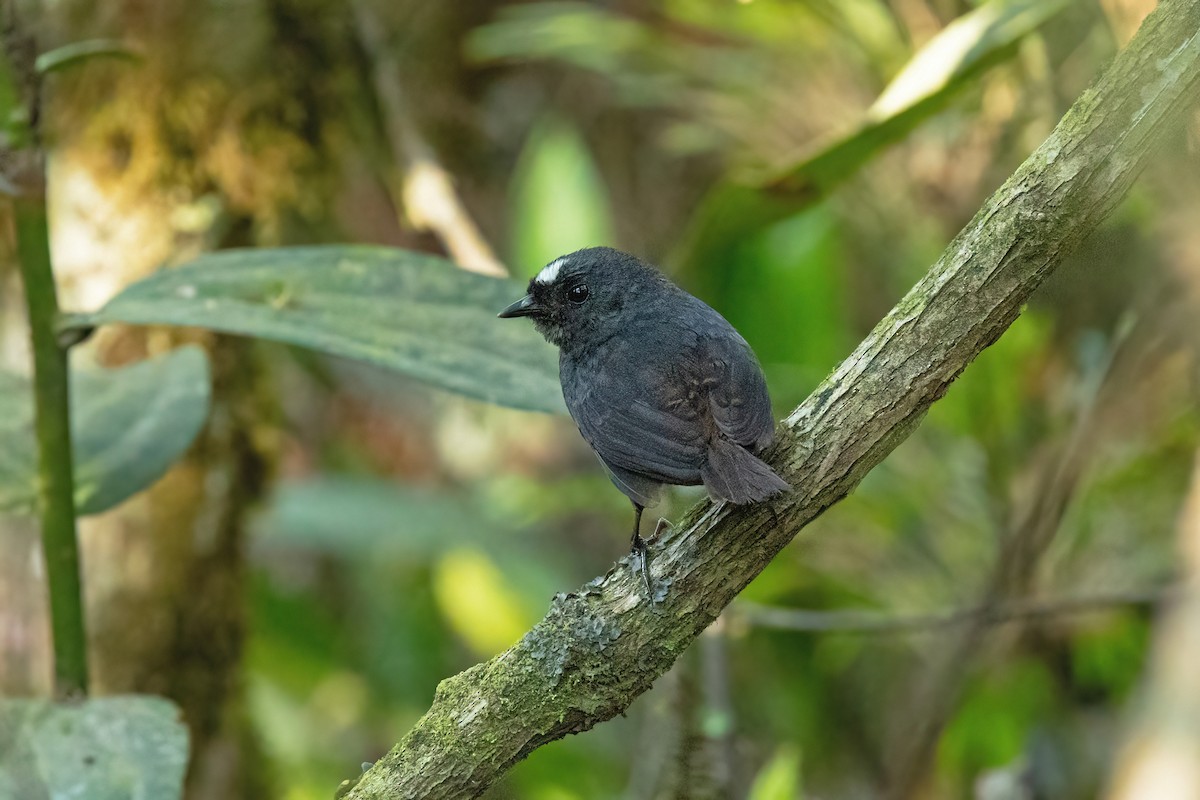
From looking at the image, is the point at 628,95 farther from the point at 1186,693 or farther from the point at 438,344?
Result: the point at 1186,693

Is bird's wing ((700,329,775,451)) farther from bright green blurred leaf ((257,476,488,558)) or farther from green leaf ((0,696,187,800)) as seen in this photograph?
bright green blurred leaf ((257,476,488,558))

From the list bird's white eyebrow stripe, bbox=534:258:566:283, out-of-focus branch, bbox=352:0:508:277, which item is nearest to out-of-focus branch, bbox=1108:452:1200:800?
bird's white eyebrow stripe, bbox=534:258:566:283

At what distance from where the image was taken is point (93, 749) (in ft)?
5.18

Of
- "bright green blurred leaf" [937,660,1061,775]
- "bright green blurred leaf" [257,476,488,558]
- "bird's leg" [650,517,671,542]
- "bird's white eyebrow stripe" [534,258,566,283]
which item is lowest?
"bright green blurred leaf" [937,660,1061,775]

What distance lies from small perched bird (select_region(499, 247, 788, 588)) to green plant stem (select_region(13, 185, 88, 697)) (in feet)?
2.30

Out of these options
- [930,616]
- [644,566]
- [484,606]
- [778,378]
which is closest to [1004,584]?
[930,616]

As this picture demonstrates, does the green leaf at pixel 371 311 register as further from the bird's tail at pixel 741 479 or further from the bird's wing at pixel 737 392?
the bird's tail at pixel 741 479

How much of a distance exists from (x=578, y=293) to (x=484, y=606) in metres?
1.70

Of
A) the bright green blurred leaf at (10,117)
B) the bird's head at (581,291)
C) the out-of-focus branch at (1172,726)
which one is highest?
the bright green blurred leaf at (10,117)

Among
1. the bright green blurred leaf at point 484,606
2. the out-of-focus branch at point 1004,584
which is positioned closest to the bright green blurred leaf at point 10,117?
the out-of-focus branch at point 1004,584

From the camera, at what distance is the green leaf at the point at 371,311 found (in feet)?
5.58

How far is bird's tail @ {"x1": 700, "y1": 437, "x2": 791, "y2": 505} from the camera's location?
121 cm

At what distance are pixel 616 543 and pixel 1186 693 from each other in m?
3.67


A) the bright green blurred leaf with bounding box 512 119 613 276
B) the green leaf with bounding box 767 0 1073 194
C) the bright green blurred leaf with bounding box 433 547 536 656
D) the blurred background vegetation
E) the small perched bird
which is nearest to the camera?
the small perched bird
